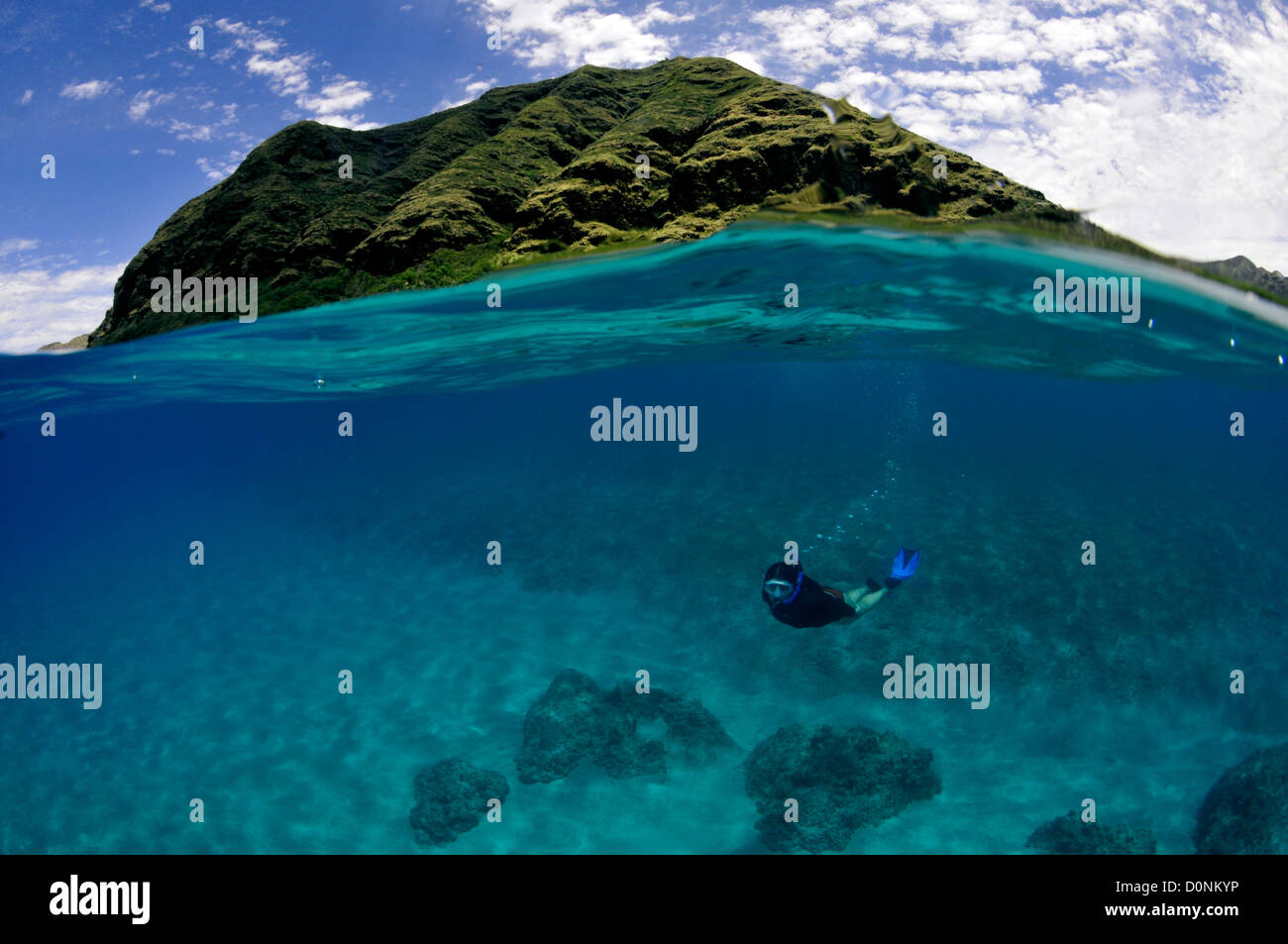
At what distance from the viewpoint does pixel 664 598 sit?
56.6ft

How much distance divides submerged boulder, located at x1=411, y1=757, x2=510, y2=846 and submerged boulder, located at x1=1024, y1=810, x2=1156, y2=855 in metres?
8.68

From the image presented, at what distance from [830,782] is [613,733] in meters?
3.93

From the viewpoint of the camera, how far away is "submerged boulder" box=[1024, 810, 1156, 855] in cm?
922

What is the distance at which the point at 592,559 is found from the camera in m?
19.7

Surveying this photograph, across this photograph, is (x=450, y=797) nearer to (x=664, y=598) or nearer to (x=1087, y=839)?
(x=664, y=598)

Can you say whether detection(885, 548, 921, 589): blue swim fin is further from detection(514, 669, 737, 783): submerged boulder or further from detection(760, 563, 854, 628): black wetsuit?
detection(514, 669, 737, 783): submerged boulder

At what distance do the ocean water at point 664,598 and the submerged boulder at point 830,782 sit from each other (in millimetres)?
417

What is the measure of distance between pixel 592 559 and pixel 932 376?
28.8 meters

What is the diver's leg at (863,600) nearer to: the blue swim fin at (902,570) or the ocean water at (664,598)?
the blue swim fin at (902,570)

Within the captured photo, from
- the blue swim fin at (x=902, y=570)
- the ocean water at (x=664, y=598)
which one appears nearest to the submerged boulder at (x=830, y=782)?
the ocean water at (x=664, y=598)

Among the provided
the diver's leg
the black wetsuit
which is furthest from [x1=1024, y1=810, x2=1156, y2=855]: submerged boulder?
the black wetsuit

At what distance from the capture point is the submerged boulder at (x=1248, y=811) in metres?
9.45

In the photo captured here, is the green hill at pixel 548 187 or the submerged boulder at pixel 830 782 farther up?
the green hill at pixel 548 187
